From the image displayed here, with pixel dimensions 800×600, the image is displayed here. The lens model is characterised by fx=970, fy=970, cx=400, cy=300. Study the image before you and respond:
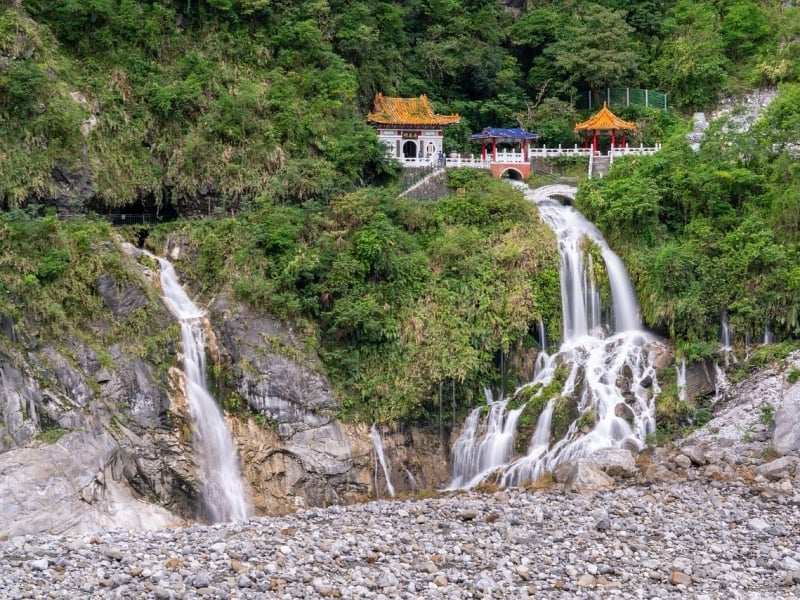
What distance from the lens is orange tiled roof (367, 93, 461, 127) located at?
36.2m

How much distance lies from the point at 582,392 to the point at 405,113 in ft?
48.2

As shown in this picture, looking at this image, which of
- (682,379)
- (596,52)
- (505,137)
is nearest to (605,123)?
(505,137)

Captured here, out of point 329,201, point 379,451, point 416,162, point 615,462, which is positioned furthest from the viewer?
point 416,162

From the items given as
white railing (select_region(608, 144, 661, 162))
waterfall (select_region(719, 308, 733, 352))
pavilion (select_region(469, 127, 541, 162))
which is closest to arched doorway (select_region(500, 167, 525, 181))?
pavilion (select_region(469, 127, 541, 162))

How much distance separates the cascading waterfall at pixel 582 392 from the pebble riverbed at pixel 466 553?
4433mm

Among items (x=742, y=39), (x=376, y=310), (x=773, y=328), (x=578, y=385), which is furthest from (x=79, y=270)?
(x=742, y=39)

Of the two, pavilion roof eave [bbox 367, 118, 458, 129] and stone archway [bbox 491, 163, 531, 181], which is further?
pavilion roof eave [bbox 367, 118, 458, 129]

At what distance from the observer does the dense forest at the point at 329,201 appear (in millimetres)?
27453

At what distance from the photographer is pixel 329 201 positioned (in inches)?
1211

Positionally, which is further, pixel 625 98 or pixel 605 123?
pixel 625 98

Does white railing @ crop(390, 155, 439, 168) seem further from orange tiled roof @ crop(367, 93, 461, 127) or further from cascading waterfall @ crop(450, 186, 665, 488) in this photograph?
cascading waterfall @ crop(450, 186, 665, 488)

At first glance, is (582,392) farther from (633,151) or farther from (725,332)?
(633,151)

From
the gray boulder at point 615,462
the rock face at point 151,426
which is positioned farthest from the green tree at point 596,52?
the gray boulder at point 615,462

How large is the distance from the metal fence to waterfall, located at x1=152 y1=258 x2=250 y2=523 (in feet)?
75.5
